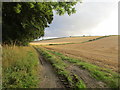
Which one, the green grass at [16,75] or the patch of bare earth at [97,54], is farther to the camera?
the patch of bare earth at [97,54]

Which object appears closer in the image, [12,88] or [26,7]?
[12,88]

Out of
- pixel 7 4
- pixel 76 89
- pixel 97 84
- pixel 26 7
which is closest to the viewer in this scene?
pixel 76 89

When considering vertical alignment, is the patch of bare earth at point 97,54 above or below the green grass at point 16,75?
below

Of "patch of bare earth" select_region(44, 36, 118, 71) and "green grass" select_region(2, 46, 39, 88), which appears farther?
"patch of bare earth" select_region(44, 36, 118, 71)

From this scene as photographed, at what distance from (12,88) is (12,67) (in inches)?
55.8

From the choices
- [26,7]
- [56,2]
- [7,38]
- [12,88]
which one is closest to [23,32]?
[7,38]

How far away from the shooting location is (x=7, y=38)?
21.9 ft

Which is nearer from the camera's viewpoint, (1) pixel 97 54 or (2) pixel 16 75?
(2) pixel 16 75

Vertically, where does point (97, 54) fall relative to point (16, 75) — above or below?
below

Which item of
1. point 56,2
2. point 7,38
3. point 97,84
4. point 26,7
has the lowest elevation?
point 97,84

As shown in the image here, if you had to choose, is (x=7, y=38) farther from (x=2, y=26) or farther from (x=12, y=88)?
(x=12, y=88)

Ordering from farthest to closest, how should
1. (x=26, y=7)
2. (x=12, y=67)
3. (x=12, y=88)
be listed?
(x=26, y=7) < (x=12, y=67) < (x=12, y=88)

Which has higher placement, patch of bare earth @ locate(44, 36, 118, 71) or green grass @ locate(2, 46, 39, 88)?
green grass @ locate(2, 46, 39, 88)

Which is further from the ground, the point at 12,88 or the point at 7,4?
the point at 7,4
